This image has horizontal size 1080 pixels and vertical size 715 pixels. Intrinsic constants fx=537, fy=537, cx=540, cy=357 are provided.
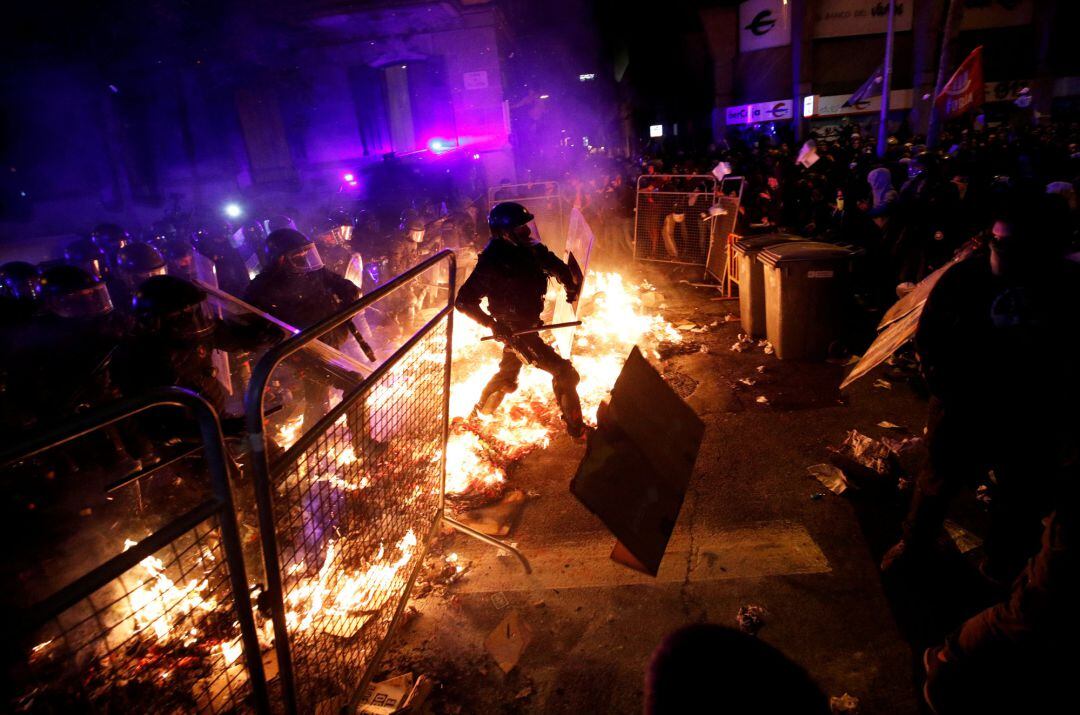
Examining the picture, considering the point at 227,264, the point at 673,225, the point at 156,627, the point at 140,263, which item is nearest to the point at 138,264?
the point at 140,263

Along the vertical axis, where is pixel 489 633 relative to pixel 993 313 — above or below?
below

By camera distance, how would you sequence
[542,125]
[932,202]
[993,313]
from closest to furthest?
[993,313] < [932,202] < [542,125]

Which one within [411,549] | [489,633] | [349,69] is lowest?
[489,633]

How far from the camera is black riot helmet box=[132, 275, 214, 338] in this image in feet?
11.9

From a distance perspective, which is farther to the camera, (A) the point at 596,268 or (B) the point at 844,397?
(A) the point at 596,268

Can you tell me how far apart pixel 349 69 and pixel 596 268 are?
10393 millimetres

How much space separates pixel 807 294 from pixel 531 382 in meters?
3.48

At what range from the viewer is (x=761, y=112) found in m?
27.4

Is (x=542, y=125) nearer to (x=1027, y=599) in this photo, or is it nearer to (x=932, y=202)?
(x=932, y=202)

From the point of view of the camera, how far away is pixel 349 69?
15.9m

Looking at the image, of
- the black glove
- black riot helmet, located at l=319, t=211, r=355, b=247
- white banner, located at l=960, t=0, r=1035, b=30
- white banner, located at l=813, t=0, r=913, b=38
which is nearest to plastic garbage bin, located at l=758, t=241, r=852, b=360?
the black glove

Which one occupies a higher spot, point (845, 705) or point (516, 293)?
point (516, 293)

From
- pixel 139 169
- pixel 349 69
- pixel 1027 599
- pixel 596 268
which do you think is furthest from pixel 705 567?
pixel 139 169

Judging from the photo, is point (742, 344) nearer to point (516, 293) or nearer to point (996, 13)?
point (516, 293)
